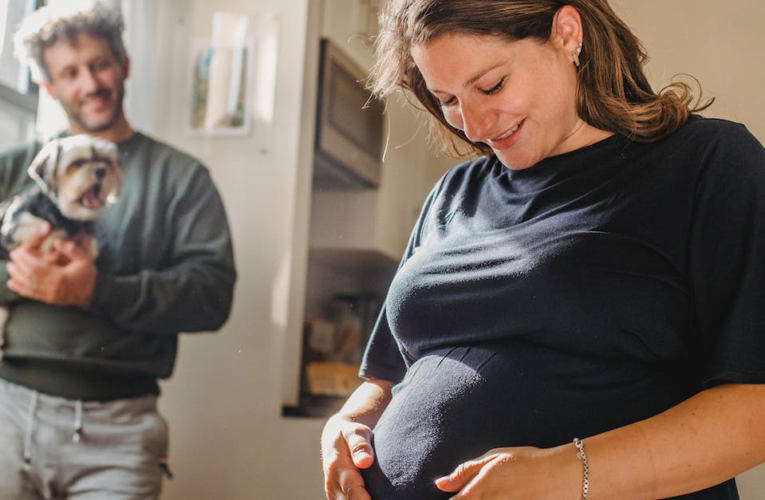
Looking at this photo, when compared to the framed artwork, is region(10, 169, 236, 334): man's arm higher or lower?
lower

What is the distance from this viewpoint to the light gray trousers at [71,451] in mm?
1258

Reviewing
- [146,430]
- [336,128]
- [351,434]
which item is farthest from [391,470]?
[336,128]

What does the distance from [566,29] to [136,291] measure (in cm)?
96

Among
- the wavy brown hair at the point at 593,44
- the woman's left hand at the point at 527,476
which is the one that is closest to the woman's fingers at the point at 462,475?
the woman's left hand at the point at 527,476

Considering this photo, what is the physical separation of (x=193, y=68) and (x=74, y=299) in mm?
583

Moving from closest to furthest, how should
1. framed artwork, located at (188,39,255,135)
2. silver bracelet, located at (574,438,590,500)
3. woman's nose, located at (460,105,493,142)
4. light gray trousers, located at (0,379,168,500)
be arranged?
1. silver bracelet, located at (574,438,590,500)
2. woman's nose, located at (460,105,493,142)
3. light gray trousers, located at (0,379,168,500)
4. framed artwork, located at (188,39,255,135)

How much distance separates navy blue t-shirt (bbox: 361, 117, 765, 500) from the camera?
0.52 meters

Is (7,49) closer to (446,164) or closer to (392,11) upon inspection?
(446,164)

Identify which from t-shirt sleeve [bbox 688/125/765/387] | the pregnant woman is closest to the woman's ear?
the pregnant woman

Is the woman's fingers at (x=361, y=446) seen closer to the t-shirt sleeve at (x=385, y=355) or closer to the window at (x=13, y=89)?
the t-shirt sleeve at (x=385, y=355)

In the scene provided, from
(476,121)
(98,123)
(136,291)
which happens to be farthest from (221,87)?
(476,121)

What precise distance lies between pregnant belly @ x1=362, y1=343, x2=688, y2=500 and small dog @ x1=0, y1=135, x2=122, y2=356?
894mm

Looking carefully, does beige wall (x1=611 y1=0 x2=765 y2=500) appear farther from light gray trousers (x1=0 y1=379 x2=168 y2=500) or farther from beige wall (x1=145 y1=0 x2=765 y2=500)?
light gray trousers (x1=0 y1=379 x2=168 y2=500)

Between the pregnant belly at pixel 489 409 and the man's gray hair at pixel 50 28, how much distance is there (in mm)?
1080
